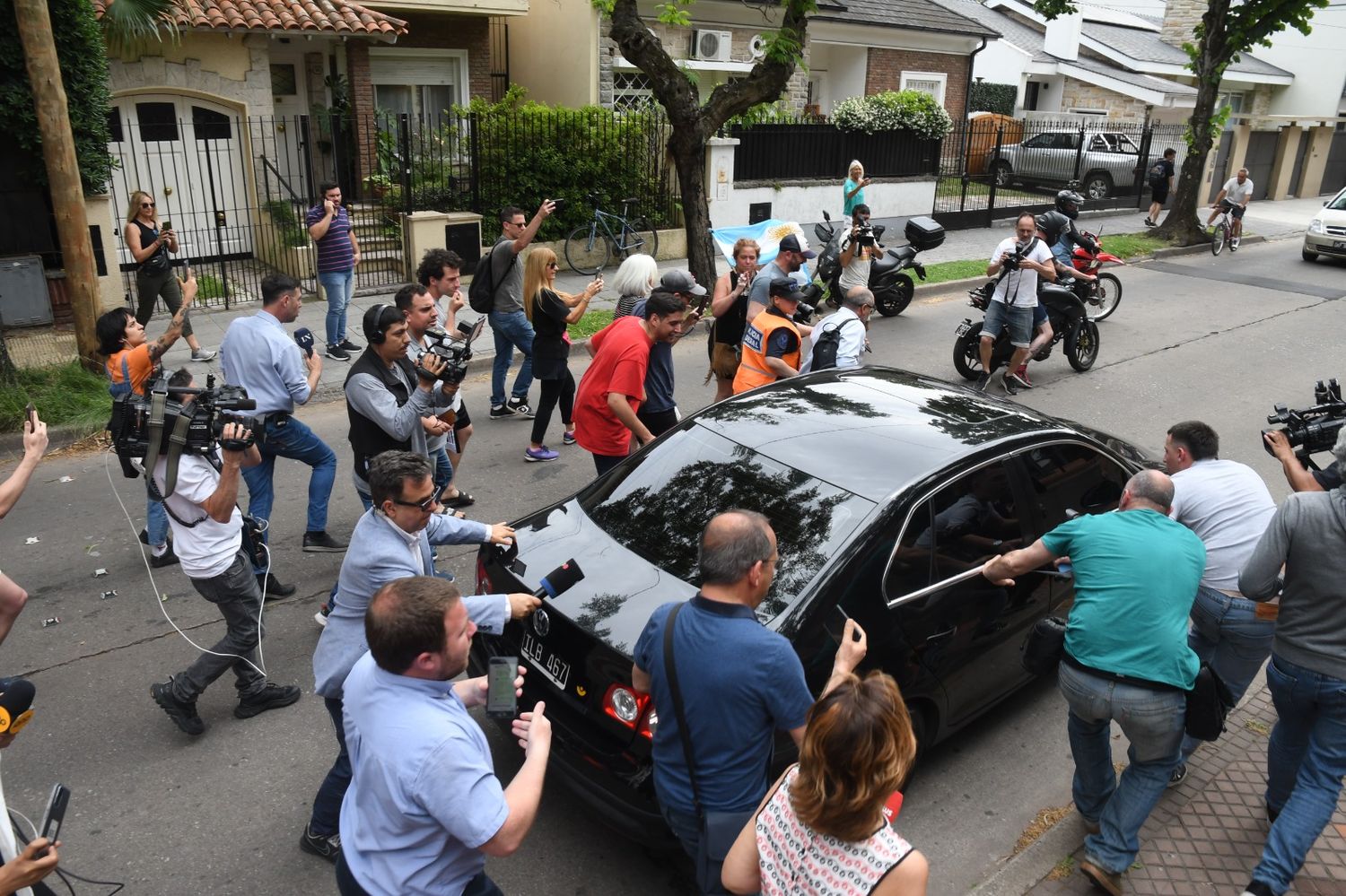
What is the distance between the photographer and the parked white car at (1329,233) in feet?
59.4

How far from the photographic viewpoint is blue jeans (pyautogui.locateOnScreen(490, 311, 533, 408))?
27.8 ft

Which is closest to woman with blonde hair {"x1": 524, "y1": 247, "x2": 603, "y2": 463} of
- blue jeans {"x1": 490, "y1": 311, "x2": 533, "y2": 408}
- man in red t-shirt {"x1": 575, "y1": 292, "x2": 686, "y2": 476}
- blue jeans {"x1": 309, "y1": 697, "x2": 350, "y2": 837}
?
blue jeans {"x1": 490, "y1": 311, "x2": 533, "y2": 408}

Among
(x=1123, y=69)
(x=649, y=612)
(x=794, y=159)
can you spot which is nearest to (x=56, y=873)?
(x=649, y=612)

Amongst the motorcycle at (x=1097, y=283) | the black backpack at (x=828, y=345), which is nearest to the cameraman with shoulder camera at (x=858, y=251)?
the motorcycle at (x=1097, y=283)

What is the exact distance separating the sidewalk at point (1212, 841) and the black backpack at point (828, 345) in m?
3.17

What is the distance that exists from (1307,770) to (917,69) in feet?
80.0

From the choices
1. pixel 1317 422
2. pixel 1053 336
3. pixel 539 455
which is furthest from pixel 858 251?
pixel 1317 422

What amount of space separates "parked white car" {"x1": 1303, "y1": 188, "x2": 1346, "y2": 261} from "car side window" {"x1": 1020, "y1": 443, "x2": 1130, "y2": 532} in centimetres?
1667

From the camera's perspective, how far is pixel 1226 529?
412cm

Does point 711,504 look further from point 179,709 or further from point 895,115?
point 895,115

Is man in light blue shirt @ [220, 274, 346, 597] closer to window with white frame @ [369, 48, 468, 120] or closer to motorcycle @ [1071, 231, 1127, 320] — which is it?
motorcycle @ [1071, 231, 1127, 320]

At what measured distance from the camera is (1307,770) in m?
3.71

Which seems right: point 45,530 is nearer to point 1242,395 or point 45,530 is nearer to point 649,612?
point 649,612

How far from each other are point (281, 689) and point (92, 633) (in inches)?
56.3
